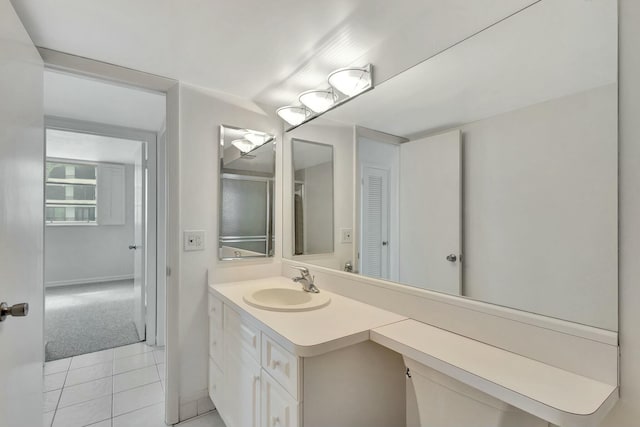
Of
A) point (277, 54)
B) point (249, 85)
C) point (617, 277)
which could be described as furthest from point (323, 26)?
point (617, 277)

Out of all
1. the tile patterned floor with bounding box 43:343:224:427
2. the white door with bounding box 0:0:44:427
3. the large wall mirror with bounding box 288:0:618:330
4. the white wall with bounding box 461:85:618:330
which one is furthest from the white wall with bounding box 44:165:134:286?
the white wall with bounding box 461:85:618:330

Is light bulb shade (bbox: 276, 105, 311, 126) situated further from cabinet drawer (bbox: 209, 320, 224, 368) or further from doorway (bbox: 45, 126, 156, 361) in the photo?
doorway (bbox: 45, 126, 156, 361)

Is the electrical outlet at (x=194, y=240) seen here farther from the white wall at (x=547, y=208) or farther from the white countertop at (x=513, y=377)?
the white wall at (x=547, y=208)

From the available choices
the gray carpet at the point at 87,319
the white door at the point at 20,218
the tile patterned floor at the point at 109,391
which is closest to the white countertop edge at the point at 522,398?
the white door at the point at 20,218

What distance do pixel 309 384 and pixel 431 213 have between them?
88cm

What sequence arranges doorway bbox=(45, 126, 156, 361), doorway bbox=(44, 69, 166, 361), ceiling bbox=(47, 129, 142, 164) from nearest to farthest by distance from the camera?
1. doorway bbox=(44, 69, 166, 361)
2. doorway bbox=(45, 126, 156, 361)
3. ceiling bbox=(47, 129, 142, 164)

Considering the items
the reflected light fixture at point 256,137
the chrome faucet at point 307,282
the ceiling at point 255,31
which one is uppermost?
the ceiling at point 255,31

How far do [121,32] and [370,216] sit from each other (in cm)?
155

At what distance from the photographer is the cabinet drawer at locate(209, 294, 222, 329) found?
1771 millimetres

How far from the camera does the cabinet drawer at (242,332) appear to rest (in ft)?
4.41

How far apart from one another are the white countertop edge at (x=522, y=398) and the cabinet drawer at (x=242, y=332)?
683mm

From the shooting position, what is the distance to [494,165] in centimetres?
111

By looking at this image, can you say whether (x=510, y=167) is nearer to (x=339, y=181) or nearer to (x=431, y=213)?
(x=431, y=213)

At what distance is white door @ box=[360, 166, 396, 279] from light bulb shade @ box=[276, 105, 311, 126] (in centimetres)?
70
